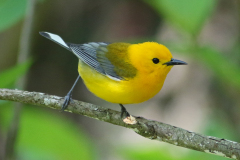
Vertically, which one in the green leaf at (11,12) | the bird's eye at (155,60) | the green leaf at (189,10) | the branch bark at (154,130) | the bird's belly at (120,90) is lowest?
the branch bark at (154,130)

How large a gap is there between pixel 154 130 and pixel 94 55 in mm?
1605

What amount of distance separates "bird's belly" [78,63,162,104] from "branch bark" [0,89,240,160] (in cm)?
30

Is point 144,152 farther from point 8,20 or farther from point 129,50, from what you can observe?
point 8,20

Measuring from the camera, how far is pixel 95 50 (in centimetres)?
441

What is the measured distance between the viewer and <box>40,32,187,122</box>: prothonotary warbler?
3.56 metres

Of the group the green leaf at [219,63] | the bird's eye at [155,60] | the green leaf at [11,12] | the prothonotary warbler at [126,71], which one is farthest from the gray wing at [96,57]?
the green leaf at [11,12]

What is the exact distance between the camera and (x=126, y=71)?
3.82m

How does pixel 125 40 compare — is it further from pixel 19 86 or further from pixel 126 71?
pixel 19 86

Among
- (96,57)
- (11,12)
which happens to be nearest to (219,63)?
(96,57)

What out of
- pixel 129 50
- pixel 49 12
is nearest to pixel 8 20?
pixel 129 50

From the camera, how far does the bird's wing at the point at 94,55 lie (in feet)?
12.6

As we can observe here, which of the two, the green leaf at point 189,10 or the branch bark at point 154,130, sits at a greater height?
the green leaf at point 189,10

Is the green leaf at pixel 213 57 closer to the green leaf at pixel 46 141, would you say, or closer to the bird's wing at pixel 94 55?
the bird's wing at pixel 94 55

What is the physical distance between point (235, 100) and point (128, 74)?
284cm
